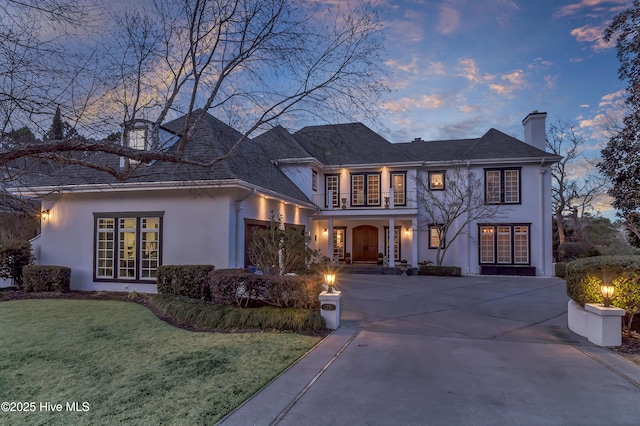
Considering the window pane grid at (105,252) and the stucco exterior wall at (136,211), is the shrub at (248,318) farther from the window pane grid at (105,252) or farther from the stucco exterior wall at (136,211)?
the window pane grid at (105,252)

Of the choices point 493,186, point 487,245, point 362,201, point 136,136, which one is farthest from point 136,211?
point 493,186

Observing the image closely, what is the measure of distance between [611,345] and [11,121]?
9.67 meters

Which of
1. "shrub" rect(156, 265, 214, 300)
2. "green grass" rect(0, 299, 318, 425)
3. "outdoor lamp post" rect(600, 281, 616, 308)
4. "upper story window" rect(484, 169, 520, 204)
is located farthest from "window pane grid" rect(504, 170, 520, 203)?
"green grass" rect(0, 299, 318, 425)

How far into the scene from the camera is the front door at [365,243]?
20859mm

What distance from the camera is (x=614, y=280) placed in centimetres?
644

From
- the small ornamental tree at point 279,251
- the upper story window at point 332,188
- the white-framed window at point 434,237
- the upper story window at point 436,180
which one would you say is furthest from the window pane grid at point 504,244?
the small ornamental tree at point 279,251

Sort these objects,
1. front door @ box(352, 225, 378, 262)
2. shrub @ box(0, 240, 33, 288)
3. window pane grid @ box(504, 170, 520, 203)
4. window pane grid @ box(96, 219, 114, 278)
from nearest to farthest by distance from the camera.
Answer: shrub @ box(0, 240, 33, 288) → window pane grid @ box(96, 219, 114, 278) → window pane grid @ box(504, 170, 520, 203) → front door @ box(352, 225, 378, 262)

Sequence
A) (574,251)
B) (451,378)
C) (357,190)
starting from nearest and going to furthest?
(451,378)
(357,190)
(574,251)

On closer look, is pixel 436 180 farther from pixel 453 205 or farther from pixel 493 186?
pixel 493 186

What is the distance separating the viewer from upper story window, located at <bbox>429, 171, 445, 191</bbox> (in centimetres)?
1906

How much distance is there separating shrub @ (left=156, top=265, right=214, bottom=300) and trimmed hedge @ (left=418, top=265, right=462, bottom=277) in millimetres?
11607

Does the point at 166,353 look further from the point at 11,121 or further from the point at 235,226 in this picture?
the point at 235,226

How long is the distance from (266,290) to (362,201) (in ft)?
40.8

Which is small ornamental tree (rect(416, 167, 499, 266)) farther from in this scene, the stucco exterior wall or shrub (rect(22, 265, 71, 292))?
shrub (rect(22, 265, 71, 292))
